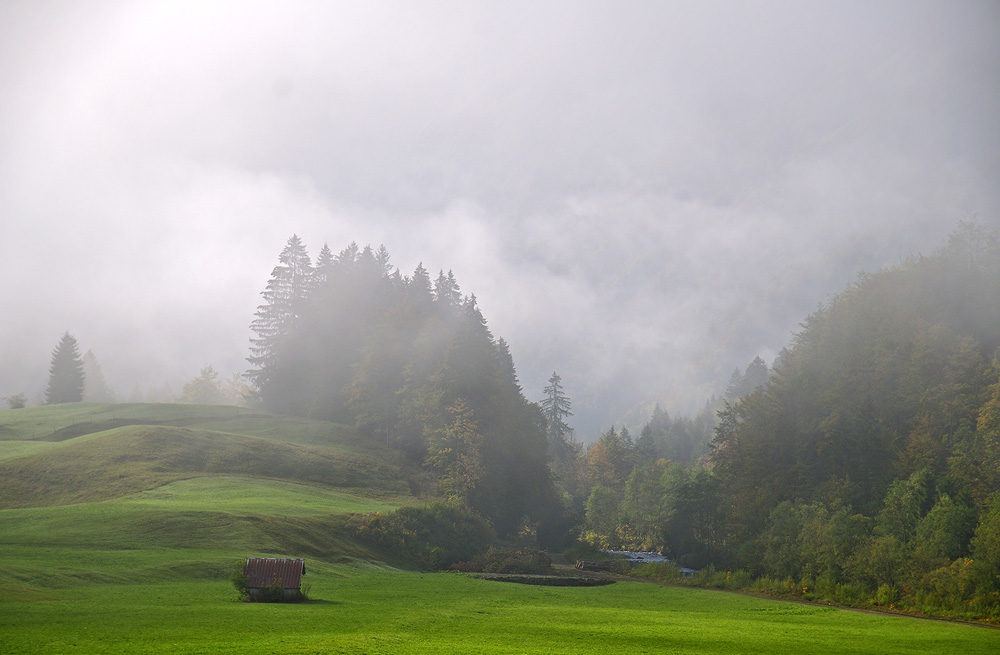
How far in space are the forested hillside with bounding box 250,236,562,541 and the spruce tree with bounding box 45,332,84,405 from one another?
45429 millimetres

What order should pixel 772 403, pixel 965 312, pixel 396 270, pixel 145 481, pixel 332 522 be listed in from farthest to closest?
pixel 396 270, pixel 772 403, pixel 965 312, pixel 145 481, pixel 332 522

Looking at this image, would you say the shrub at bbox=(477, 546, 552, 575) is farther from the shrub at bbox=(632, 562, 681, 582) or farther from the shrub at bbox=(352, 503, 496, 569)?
the shrub at bbox=(632, 562, 681, 582)

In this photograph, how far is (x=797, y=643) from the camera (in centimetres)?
2858

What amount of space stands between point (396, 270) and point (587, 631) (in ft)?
327

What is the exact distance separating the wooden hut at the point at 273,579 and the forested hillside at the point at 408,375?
1644 inches

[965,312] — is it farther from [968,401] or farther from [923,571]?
[923,571]

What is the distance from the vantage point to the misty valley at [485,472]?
47.8 m

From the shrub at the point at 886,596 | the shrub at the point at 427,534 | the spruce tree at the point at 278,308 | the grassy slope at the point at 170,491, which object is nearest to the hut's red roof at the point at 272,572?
the grassy slope at the point at 170,491

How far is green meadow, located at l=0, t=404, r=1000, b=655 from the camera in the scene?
25297 millimetres

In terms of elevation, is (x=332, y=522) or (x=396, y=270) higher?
(x=396, y=270)

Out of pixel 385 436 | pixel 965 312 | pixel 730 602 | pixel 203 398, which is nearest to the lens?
pixel 730 602

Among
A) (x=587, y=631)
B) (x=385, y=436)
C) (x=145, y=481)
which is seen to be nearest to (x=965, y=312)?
(x=587, y=631)

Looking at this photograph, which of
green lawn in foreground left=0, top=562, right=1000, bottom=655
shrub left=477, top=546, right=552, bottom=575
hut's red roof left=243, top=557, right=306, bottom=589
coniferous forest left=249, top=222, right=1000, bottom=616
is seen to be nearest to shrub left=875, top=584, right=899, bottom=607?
coniferous forest left=249, top=222, right=1000, bottom=616

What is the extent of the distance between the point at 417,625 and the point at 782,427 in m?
62.7
